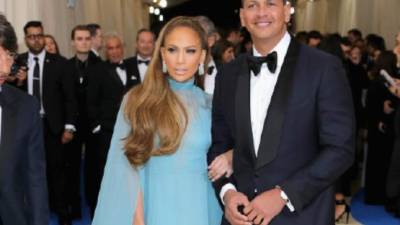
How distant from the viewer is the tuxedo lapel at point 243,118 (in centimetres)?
237

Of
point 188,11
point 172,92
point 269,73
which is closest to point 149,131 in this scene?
point 172,92

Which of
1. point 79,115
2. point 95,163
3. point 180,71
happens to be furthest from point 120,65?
point 180,71

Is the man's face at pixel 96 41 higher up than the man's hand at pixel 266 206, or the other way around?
the man's face at pixel 96 41

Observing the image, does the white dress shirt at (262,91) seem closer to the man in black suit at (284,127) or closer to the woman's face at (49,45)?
the man in black suit at (284,127)

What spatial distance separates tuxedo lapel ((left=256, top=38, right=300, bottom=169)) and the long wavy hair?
2.13ft

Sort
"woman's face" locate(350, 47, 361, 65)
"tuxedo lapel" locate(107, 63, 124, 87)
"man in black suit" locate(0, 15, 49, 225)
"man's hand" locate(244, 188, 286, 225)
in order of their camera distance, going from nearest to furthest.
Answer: "man's hand" locate(244, 188, 286, 225) < "man in black suit" locate(0, 15, 49, 225) < "tuxedo lapel" locate(107, 63, 124, 87) < "woman's face" locate(350, 47, 361, 65)

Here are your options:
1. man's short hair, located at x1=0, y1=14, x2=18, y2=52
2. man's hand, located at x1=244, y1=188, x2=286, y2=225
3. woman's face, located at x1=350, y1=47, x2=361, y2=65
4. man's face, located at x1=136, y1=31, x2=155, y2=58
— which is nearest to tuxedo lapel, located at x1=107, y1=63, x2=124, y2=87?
man's face, located at x1=136, y1=31, x2=155, y2=58

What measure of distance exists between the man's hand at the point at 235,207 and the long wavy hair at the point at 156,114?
55 cm

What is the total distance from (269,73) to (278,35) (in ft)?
0.50

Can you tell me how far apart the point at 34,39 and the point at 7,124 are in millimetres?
3635

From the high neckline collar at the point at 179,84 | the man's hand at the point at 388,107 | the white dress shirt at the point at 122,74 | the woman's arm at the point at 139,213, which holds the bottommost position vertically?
the man's hand at the point at 388,107

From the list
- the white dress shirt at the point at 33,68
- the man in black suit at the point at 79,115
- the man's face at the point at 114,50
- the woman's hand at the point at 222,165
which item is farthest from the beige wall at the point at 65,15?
the woman's hand at the point at 222,165

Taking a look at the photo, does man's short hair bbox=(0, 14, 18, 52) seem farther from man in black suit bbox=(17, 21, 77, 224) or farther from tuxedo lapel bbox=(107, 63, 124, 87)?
tuxedo lapel bbox=(107, 63, 124, 87)

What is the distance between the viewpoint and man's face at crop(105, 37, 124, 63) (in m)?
6.46
